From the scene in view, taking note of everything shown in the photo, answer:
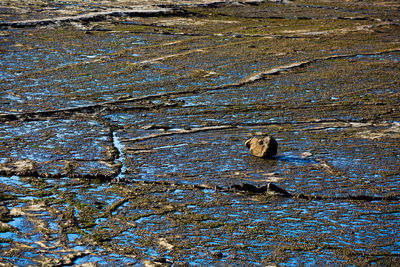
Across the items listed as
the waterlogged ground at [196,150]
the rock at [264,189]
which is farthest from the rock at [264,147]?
the rock at [264,189]

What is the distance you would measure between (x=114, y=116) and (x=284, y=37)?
6657 millimetres

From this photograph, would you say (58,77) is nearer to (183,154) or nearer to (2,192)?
(183,154)

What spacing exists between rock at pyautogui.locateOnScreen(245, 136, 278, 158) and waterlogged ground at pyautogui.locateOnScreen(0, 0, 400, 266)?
83 mm

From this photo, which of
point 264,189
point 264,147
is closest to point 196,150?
point 264,147

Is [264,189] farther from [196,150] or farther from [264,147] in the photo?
[196,150]

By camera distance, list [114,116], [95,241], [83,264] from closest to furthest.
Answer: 1. [83,264]
2. [95,241]
3. [114,116]

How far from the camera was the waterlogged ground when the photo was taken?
4188 mm

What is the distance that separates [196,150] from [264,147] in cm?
71

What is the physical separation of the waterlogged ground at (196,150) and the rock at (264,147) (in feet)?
0.27

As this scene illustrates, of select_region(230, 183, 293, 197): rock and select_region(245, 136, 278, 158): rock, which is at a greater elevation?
select_region(245, 136, 278, 158): rock

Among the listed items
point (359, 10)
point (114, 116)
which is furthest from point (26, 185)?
point (359, 10)

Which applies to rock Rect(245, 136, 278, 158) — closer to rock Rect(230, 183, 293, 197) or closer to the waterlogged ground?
the waterlogged ground

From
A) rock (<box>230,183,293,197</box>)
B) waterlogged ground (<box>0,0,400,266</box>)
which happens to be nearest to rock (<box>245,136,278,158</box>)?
Answer: waterlogged ground (<box>0,0,400,266</box>)

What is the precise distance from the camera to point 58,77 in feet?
29.9
